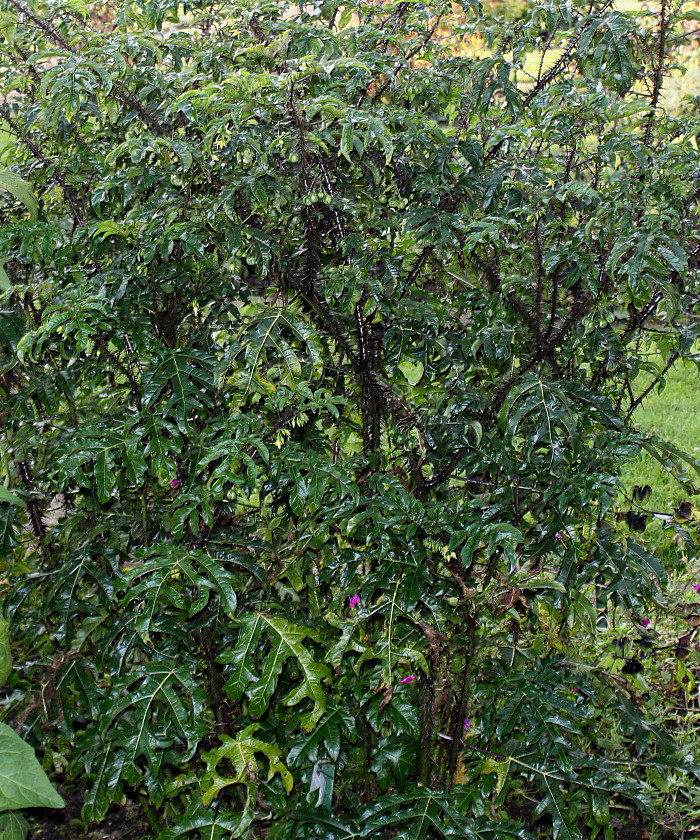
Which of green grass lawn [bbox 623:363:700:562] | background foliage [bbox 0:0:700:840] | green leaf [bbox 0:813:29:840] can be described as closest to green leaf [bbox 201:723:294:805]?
background foliage [bbox 0:0:700:840]

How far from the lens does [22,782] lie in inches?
40.1

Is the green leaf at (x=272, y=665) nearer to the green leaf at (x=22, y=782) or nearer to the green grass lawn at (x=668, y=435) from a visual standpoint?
the green leaf at (x=22, y=782)

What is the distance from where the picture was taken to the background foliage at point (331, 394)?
6.13 feet

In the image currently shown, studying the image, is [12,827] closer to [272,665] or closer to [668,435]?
[272,665]

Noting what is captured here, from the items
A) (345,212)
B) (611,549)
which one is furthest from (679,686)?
(345,212)

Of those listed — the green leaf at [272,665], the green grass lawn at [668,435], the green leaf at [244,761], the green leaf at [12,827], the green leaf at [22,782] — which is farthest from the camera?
the green grass lawn at [668,435]

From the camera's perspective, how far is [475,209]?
2.17 m

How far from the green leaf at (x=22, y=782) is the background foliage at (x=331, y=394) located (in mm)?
742

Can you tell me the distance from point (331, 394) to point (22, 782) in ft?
3.52

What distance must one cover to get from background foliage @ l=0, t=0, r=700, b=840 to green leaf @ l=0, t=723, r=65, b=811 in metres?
0.74

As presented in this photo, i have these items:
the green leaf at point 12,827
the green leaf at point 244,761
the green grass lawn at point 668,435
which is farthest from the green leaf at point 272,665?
the green grass lawn at point 668,435

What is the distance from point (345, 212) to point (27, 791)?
4.79 ft

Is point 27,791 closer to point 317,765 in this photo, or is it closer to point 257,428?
point 257,428

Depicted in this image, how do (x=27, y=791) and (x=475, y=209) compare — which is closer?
(x=27, y=791)
